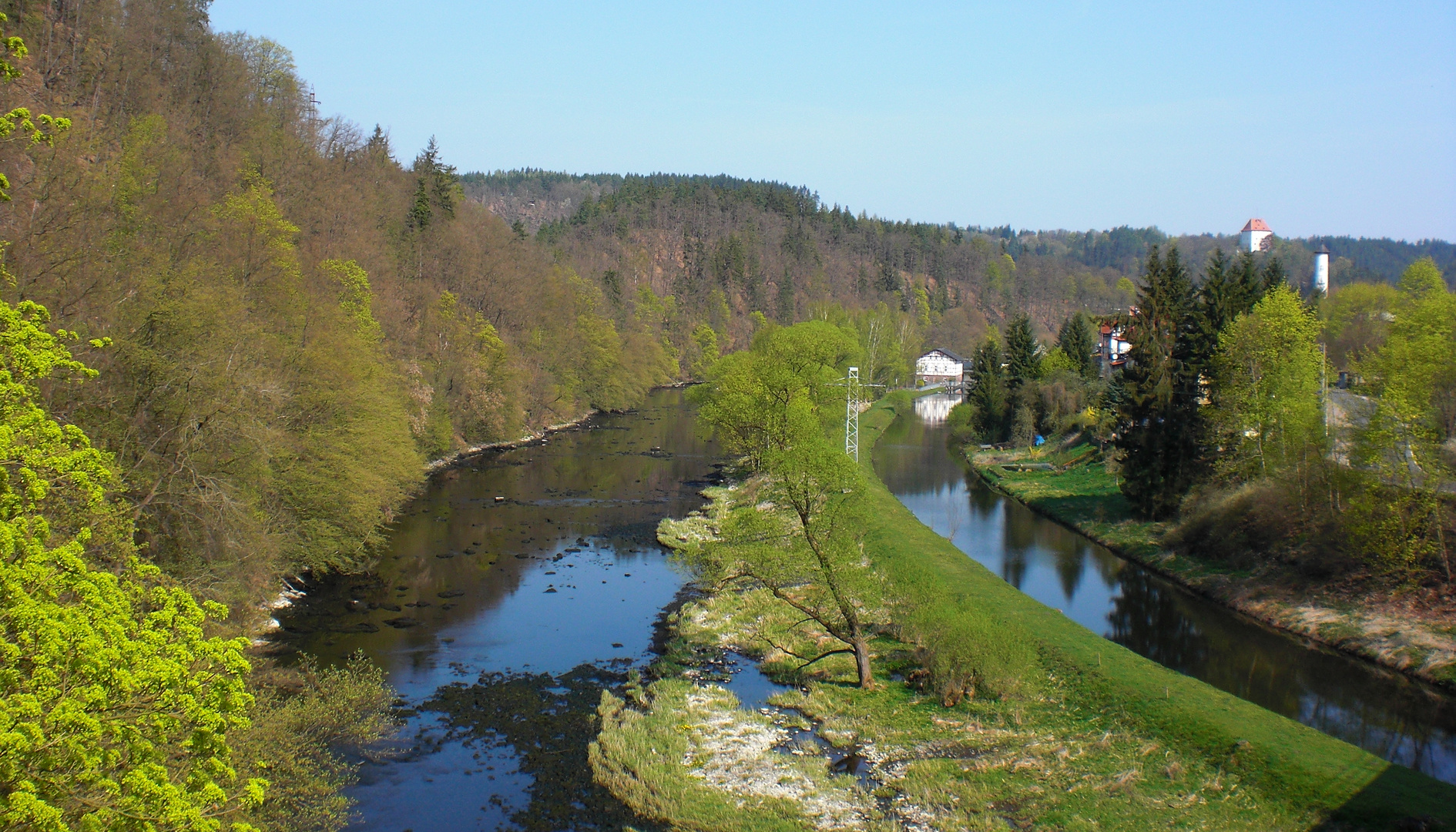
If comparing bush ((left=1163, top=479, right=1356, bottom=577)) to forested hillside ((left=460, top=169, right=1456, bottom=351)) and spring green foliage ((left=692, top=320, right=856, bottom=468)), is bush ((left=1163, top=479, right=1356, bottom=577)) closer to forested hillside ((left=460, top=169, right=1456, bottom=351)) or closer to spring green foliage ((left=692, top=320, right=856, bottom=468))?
spring green foliage ((left=692, top=320, right=856, bottom=468))

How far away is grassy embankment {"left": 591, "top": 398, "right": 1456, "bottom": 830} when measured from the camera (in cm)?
1452

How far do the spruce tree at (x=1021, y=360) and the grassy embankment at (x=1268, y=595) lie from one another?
15.8 m

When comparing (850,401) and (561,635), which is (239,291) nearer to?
(561,635)

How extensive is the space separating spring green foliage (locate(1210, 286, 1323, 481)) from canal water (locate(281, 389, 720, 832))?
20815 mm

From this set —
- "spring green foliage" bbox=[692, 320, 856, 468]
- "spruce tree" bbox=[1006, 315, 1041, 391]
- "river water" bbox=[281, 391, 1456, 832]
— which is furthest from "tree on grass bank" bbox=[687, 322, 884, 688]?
"spruce tree" bbox=[1006, 315, 1041, 391]

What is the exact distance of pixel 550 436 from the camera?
61.4 metres

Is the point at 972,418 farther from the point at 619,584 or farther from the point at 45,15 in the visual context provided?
the point at 45,15

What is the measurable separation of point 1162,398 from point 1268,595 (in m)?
10.2

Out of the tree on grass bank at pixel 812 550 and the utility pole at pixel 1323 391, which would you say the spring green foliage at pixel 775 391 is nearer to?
the tree on grass bank at pixel 812 550

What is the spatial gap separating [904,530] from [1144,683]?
1530cm

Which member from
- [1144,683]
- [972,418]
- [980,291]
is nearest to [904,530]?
[1144,683]

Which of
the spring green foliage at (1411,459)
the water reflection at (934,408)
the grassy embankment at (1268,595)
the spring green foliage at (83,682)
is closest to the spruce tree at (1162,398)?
the grassy embankment at (1268,595)

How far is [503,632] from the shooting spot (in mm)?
24219

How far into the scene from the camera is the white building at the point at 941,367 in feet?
404
